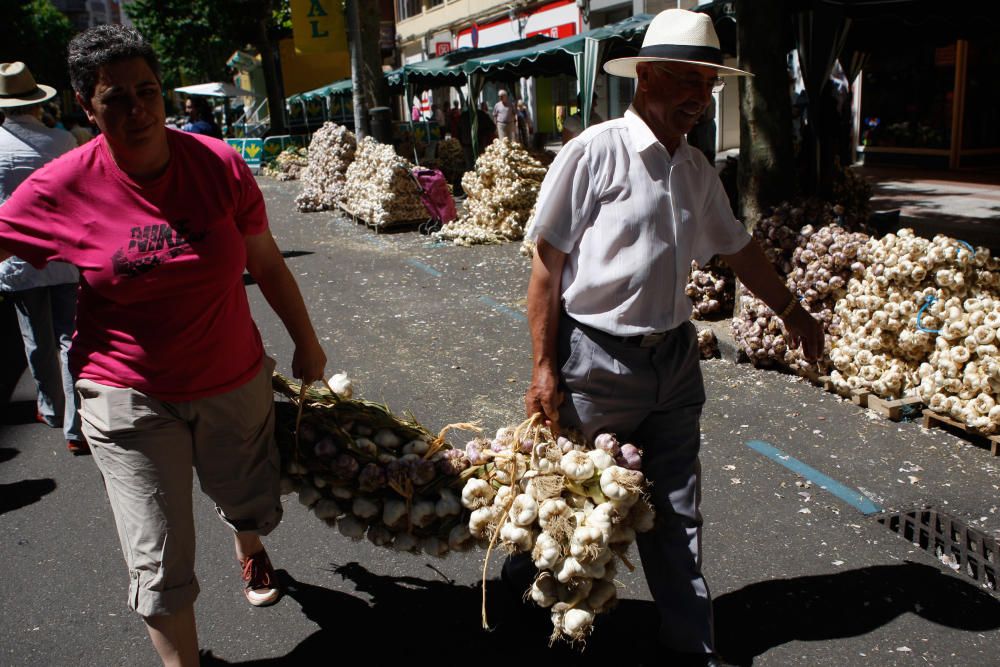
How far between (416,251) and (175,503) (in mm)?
9545

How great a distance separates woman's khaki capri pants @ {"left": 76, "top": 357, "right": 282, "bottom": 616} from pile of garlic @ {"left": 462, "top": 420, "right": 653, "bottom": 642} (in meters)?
0.81

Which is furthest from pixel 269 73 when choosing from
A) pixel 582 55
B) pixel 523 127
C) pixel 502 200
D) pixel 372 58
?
pixel 502 200

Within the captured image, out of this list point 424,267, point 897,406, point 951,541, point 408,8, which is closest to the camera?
point 951,541

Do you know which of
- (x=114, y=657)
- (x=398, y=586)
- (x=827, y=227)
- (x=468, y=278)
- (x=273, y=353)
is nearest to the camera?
(x=114, y=657)

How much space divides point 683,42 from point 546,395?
45.9 inches

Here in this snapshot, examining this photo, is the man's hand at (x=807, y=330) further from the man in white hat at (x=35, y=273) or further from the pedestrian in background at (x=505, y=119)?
the pedestrian in background at (x=505, y=119)

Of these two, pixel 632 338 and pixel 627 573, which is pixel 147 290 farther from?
pixel 627 573

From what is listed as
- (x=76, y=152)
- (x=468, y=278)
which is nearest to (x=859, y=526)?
(x=76, y=152)

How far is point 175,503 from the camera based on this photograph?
8.05 feet

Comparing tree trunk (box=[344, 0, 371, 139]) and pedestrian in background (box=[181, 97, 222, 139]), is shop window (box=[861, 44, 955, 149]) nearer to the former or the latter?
tree trunk (box=[344, 0, 371, 139])

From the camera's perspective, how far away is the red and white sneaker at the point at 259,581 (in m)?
3.29

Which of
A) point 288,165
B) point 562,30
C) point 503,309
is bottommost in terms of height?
point 503,309

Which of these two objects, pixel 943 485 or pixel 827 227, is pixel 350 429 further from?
pixel 827 227

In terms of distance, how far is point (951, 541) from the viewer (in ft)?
11.9
